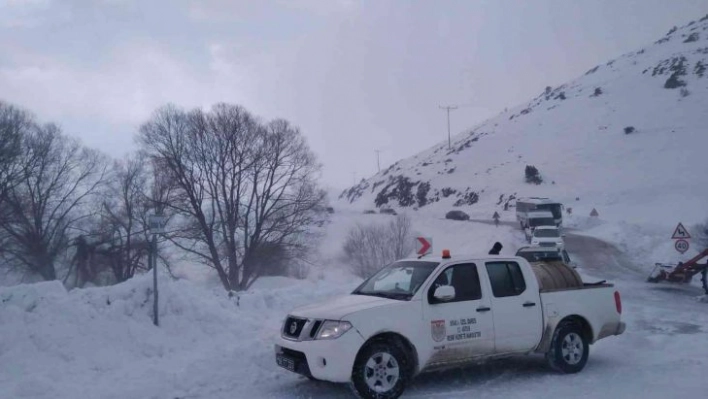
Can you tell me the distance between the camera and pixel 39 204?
3027 cm

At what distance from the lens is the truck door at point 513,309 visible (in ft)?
28.0

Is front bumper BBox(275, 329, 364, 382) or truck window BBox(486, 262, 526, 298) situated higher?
truck window BBox(486, 262, 526, 298)

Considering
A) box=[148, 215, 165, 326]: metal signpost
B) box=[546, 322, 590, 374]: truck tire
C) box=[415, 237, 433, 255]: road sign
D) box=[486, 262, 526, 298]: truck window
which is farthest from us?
box=[415, 237, 433, 255]: road sign

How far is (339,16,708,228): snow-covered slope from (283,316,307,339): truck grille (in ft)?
159

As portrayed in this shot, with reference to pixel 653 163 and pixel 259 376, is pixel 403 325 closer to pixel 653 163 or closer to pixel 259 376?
pixel 259 376

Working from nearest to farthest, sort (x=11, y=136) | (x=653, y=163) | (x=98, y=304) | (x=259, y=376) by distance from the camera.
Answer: (x=259, y=376)
(x=98, y=304)
(x=11, y=136)
(x=653, y=163)

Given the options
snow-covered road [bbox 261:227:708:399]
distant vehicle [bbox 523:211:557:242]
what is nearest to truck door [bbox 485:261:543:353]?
snow-covered road [bbox 261:227:708:399]

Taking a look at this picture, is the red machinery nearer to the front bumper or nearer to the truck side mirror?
the truck side mirror

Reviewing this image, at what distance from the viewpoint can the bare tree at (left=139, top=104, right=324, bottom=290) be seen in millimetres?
30047

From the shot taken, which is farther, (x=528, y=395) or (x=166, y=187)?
(x=166, y=187)

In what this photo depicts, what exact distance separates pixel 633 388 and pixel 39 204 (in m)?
28.2

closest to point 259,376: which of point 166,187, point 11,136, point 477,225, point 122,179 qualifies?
point 11,136

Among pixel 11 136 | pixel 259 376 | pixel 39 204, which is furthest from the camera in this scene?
pixel 39 204

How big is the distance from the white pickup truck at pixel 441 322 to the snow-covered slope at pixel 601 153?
45938mm
